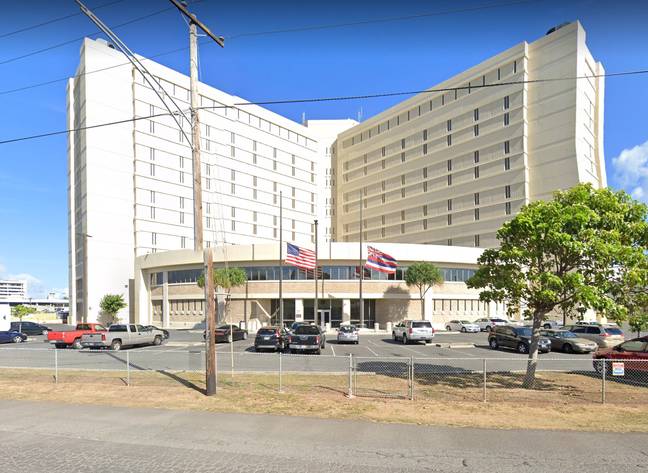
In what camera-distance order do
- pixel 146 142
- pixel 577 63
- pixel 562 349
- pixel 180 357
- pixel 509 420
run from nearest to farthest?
pixel 509 420 → pixel 180 357 → pixel 562 349 → pixel 577 63 → pixel 146 142

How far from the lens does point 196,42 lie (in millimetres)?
13945

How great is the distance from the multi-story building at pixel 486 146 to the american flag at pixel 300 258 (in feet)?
107

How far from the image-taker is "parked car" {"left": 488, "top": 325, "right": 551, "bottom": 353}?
91.1 feet

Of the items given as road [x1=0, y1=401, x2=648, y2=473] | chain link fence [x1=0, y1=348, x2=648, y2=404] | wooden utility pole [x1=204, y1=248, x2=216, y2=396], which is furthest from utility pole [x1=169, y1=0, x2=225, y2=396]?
road [x1=0, y1=401, x2=648, y2=473]

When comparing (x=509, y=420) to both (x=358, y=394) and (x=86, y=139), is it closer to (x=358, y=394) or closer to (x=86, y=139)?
(x=358, y=394)

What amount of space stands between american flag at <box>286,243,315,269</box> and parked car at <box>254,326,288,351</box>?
46.3 ft

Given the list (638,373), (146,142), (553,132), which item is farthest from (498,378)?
(146,142)

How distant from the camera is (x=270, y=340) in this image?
2812 cm

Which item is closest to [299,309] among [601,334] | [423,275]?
[423,275]

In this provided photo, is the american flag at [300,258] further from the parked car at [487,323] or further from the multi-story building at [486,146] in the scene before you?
the multi-story building at [486,146]

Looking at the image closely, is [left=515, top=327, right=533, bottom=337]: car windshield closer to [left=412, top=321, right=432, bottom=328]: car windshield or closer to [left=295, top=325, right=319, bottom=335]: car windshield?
[left=412, top=321, right=432, bottom=328]: car windshield

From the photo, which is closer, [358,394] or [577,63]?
[358,394]

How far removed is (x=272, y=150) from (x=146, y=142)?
26796mm

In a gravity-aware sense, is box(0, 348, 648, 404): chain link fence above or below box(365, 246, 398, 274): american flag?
below
